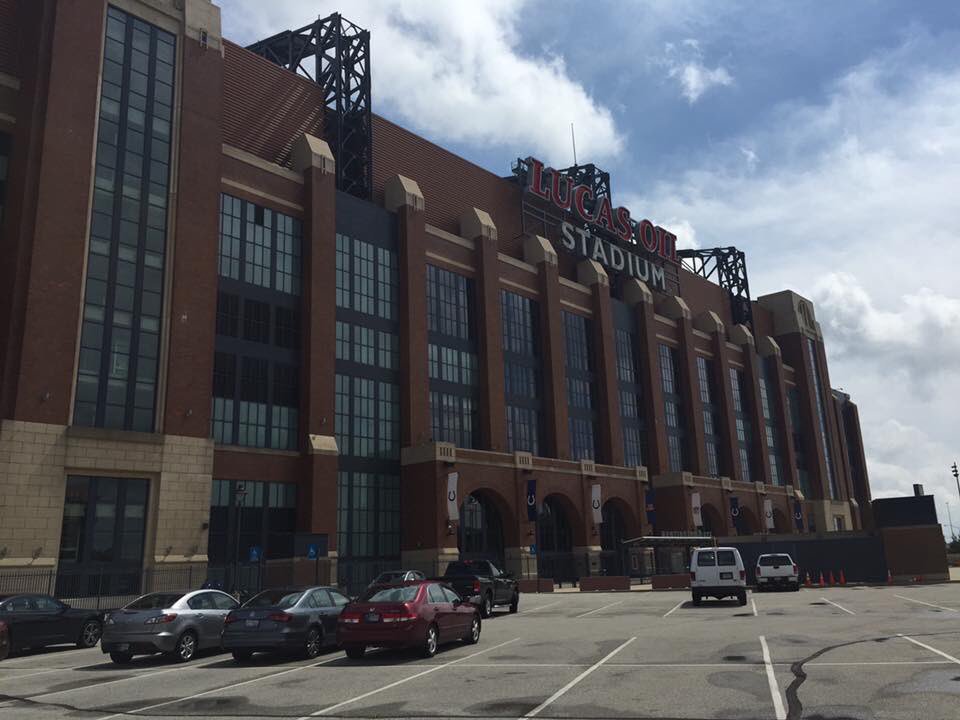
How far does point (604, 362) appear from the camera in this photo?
215ft

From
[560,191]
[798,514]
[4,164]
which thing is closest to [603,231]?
[560,191]

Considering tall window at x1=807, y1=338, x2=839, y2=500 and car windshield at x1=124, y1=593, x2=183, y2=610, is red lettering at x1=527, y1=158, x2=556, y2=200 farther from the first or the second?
car windshield at x1=124, y1=593, x2=183, y2=610

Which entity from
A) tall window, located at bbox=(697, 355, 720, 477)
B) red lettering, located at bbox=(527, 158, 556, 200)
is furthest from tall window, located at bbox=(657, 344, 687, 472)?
red lettering, located at bbox=(527, 158, 556, 200)

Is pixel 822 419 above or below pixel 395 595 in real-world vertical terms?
above

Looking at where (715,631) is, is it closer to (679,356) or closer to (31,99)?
(31,99)

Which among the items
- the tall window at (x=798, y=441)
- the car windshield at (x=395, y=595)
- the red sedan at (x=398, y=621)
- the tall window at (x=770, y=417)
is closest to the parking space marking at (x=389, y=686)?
the red sedan at (x=398, y=621)

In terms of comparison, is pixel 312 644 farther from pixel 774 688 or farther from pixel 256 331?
pixel 256 331

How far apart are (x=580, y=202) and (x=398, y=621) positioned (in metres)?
58.1

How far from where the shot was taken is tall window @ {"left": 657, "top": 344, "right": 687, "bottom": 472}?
7231 cm

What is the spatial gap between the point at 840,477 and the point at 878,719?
306 feet

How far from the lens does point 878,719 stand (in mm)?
9055

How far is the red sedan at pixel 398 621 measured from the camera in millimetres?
15625

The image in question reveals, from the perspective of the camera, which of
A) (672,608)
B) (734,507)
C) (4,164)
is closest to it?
(672,608)

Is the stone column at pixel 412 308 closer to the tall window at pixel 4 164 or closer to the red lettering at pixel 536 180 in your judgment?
the red lettering at pixel 536 180
